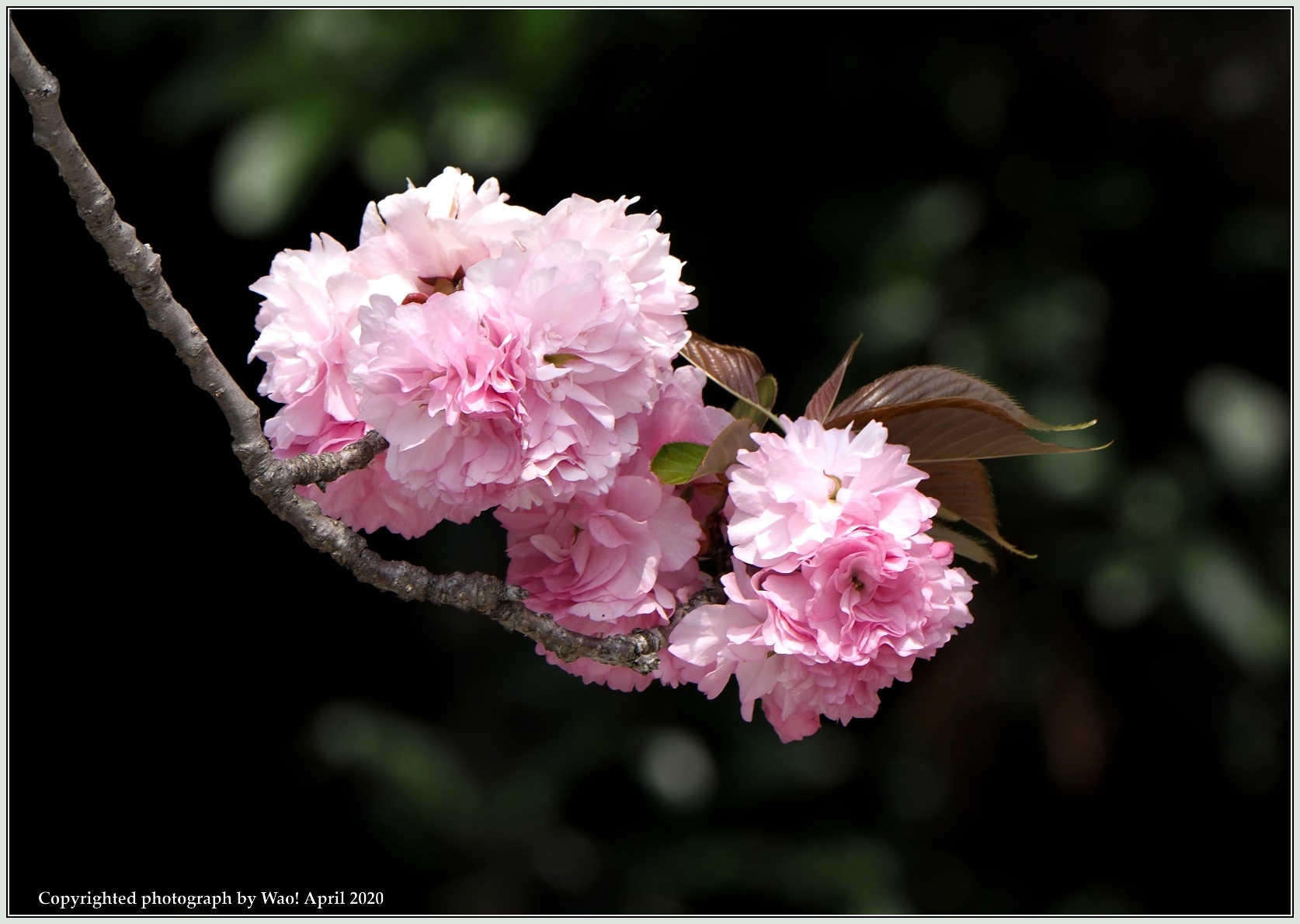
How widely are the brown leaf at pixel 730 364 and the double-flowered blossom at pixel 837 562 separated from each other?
2.7 inches

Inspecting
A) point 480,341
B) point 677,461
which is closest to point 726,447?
point 677,461

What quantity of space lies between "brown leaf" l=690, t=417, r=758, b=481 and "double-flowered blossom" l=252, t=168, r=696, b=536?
4 cm

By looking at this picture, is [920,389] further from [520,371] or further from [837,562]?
[520,371]

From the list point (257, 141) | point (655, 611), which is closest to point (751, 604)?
point (655, 611)

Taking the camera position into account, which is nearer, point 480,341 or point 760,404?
point 480,341

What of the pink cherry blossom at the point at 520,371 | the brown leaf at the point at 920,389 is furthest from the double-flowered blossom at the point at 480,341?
the brown leaf at the point at 920,389

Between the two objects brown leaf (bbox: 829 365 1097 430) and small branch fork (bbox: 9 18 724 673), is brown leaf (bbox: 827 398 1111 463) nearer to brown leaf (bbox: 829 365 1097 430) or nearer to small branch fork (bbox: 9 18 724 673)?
brown leaf (bbox: 829 365 1097 430)

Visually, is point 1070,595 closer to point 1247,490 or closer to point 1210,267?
point 1247,490

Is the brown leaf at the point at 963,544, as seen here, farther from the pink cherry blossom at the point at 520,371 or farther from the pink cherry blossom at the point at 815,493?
the pink cherry blossom at the point at 520,371

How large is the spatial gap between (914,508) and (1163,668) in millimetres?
1543

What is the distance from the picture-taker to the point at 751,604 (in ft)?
1.82

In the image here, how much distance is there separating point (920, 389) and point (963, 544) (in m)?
0.09

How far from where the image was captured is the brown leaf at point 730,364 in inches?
24.4

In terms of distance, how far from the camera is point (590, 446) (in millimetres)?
529
